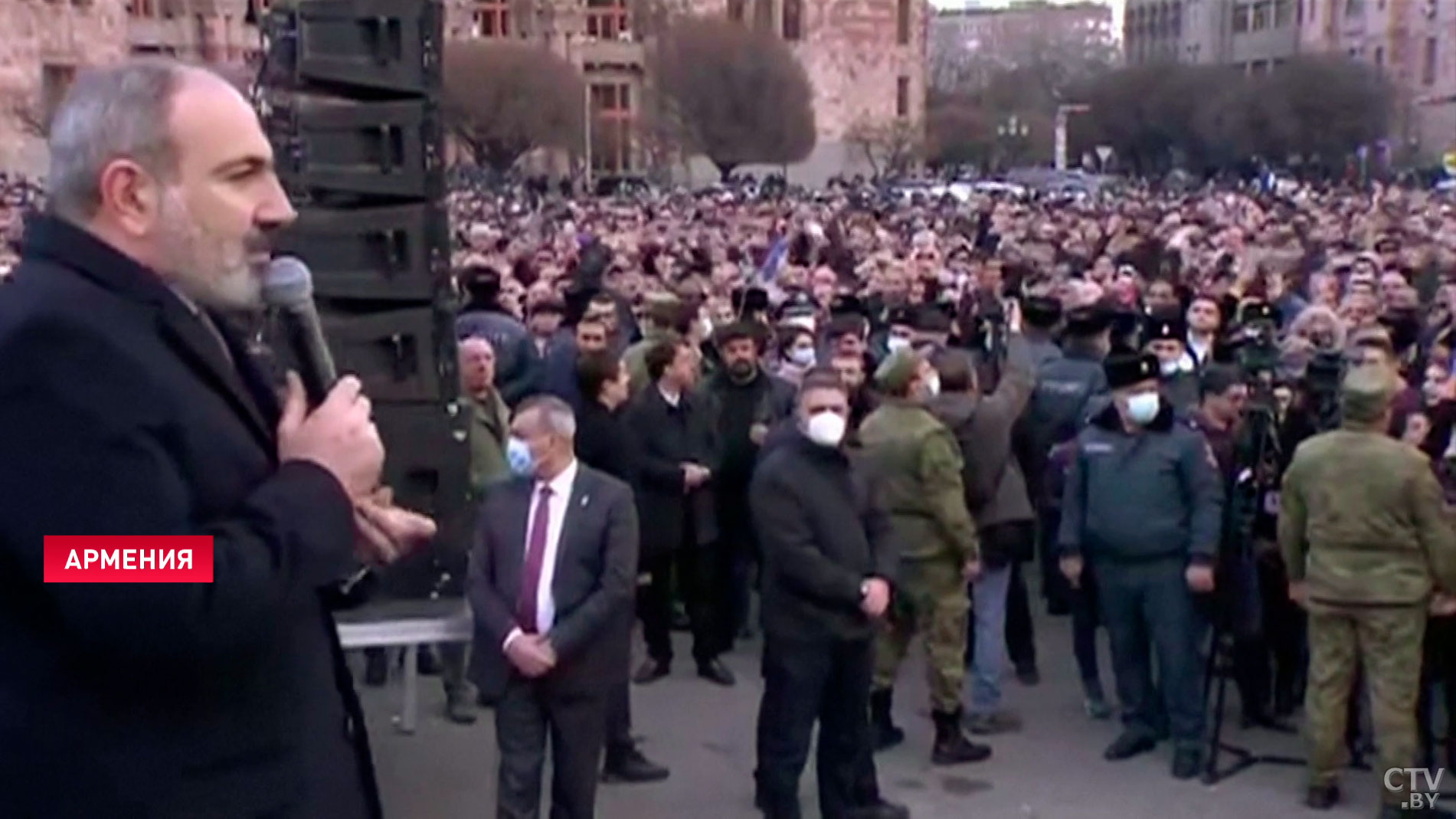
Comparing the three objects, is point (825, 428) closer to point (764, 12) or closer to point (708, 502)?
point (708, 502)

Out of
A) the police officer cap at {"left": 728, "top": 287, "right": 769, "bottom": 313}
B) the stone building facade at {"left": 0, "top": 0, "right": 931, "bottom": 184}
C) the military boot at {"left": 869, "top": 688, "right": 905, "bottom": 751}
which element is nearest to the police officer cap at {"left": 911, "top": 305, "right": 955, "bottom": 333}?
the police officer cap at {"left": 728, "top": 287, "right": 769, "bottom": 313}

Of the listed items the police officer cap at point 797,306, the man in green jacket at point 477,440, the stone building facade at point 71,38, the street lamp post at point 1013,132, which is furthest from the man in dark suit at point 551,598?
the street lamp post at point 1013,132

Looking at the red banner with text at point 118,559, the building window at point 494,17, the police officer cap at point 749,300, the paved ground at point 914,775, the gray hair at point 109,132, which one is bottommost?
the paved ground at point 914,775

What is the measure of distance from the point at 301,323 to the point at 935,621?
5838 mm

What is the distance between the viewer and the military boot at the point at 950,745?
827 centimetres

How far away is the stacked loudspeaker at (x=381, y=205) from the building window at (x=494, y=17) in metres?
59.7

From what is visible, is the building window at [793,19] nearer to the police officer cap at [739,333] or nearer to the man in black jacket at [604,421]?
the police officer cap at [739,333]

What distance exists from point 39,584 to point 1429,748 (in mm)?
6833

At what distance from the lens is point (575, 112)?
177ft

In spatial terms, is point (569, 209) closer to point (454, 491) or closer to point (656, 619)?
point (656, 619)

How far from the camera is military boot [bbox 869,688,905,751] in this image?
8367 millimetres

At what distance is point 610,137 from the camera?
209 ft

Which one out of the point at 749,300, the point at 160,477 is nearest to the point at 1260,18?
the point at 749,300

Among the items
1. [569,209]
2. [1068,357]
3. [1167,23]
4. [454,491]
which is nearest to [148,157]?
[454,491]
